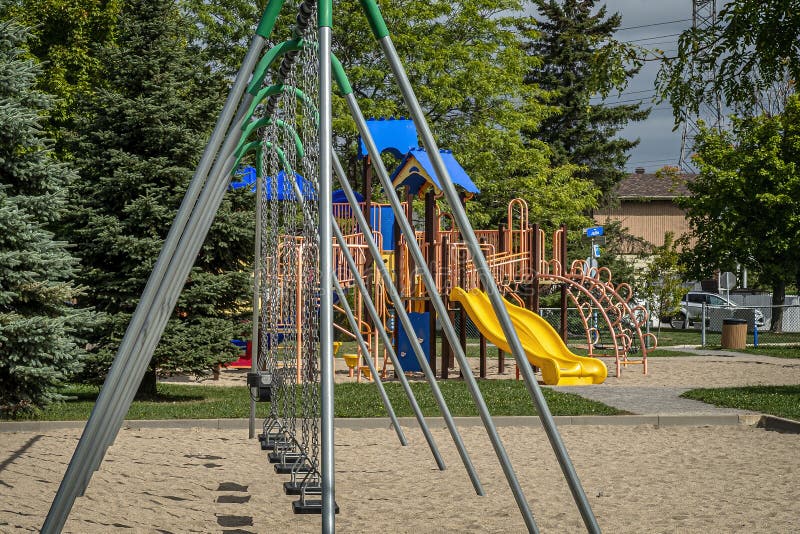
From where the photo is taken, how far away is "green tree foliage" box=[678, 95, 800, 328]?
33.9 metres

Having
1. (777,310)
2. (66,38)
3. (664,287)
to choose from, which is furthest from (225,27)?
(777,310)

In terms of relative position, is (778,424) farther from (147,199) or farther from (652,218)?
(652,218)

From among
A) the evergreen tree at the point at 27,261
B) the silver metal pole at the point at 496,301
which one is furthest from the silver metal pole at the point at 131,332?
the evergreen tree at the point at 27,261

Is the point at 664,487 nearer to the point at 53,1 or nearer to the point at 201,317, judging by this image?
the point at 201,317

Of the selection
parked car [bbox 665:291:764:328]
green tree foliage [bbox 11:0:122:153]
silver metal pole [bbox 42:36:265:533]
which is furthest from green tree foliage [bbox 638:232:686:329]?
silver metal pole [bbox 42:36:265:533]

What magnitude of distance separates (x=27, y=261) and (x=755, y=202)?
29.8 meters

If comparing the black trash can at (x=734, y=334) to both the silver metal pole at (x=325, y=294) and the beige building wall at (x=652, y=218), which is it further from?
the beige building wall at (x=652, y=218)

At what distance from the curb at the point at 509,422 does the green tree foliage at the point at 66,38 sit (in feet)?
49.9

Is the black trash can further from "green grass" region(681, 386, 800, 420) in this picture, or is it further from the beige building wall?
the beige building wall

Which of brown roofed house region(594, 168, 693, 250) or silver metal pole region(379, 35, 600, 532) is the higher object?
brown roofed house region(594, 168, 693, 250)

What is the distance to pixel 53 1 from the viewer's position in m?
24.0

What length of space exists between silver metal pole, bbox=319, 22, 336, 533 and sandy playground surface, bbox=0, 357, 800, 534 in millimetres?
2057

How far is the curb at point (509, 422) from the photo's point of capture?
10242 mm

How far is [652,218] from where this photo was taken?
62.1 m
